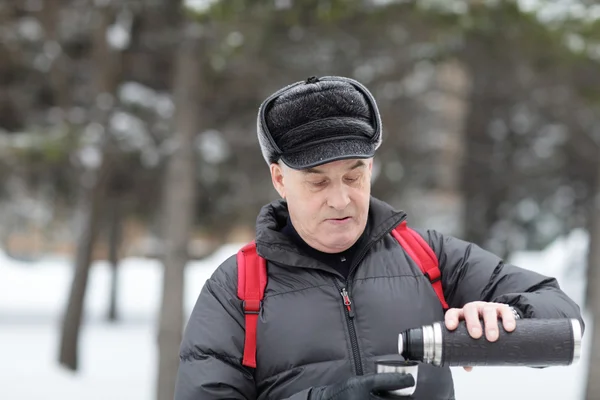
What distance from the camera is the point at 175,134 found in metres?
8.27

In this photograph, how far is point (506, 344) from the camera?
160 centimetres

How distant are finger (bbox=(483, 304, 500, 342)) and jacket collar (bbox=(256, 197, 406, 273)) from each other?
350mm

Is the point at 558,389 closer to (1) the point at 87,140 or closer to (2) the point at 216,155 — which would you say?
(2) the point at 216,155

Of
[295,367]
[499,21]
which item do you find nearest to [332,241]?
[295,367]

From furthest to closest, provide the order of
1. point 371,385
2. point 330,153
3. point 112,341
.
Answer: point 112,341 → point 330,153 → point 371,385

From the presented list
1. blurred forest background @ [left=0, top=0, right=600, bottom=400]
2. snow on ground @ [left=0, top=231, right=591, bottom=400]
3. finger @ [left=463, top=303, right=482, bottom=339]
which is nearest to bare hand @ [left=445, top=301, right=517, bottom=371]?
finger @ [left=463, top=303, right=482, bottom=339]

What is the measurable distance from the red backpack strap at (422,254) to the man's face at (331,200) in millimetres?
148

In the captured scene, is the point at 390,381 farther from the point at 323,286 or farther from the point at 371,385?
the point at 323,286

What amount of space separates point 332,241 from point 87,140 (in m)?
7.73

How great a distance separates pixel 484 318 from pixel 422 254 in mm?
339

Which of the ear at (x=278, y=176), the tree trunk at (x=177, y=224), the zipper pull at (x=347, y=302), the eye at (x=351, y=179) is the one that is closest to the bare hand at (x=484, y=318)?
the zipper pull at (x=347, y=302)

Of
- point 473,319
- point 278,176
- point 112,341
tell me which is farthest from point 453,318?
point 112,341

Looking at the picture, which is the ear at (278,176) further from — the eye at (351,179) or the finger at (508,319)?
the finger at (508,319)

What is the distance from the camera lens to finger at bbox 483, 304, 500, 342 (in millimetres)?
1593
